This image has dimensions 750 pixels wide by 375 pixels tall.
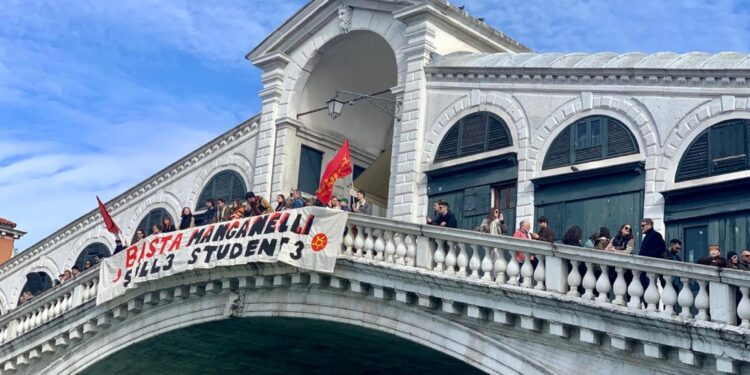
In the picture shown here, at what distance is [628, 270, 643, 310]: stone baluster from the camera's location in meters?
17.9

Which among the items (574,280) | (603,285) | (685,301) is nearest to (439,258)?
(574,280)

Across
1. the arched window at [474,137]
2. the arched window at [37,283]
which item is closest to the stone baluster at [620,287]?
the arched window at [474,137]

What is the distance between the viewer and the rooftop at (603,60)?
21.9m

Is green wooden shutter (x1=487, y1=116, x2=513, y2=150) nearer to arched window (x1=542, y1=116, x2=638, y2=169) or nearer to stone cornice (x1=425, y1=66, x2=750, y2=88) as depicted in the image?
stone cornice (x1=425, y1=66, x2=750, y2=88)

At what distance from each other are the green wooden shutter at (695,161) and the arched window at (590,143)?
107 centimetres

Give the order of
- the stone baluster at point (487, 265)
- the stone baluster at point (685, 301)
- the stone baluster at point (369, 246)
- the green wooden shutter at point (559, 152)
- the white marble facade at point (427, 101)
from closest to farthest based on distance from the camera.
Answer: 1. the stone baluster at point (685, 301)
2. the stone baluster at point (487, 265)
3. the white marble facade at point (427, 101)
4. the stone baluster at point (369, 246)
5. the green wooden shutter at point (559, 152)

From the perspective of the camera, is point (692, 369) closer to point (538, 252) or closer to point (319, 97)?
point (538, 252)

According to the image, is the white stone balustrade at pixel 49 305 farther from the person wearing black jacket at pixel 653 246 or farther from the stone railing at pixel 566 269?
the person wearing black jacket at pixel 653 246

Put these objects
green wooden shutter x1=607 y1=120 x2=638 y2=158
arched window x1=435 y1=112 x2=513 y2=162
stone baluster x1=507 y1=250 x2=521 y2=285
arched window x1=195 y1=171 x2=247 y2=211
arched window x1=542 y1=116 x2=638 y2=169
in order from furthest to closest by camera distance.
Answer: arched window x1=195 y1=171 x2=247 y2=211, arched window x1=435 y1=112 x2=513 y2=162, arched window x1=542 y1=116 x2=638 y2=169, green wooden shutter x1=607 y1=120 x2=638 y2=158, stone baluster x1=507 y1=250 x2=521 y2=285

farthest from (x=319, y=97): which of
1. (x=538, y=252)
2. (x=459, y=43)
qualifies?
(x=538, y=252)

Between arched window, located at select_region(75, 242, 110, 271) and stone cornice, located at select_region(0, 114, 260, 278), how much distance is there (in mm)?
701

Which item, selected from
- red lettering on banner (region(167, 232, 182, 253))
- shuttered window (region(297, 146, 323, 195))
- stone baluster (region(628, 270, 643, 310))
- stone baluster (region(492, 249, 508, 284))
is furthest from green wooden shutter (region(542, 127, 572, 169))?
shuttered window (region(297, 146, 323, 195))

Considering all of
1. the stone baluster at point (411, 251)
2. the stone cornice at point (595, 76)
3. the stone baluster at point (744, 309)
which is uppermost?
the stone cornice at point (595, 76)

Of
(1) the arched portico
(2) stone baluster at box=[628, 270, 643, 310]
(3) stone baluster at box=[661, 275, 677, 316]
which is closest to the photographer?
(3) stone baluster at box=[661, 275, 677, 316]
